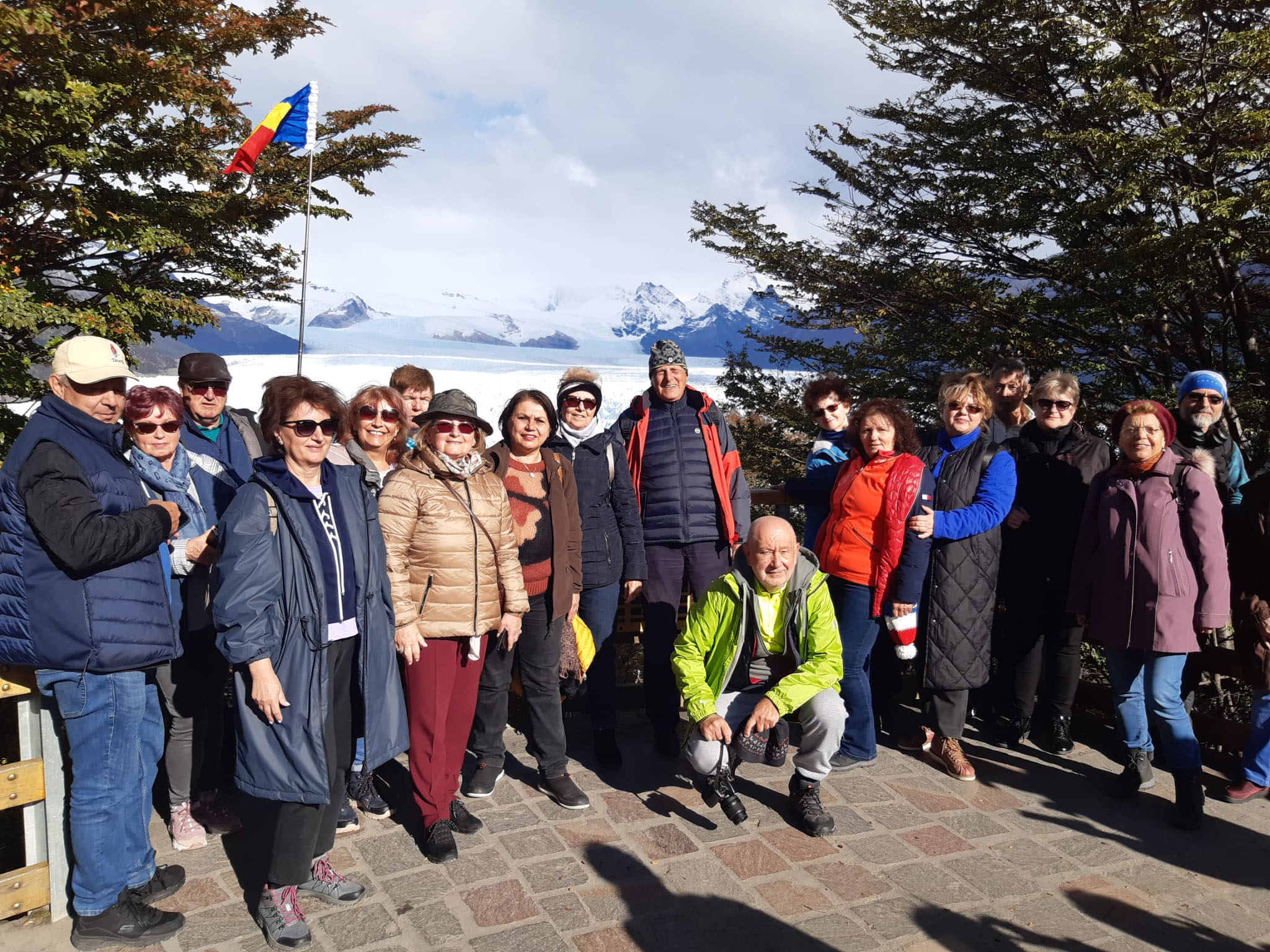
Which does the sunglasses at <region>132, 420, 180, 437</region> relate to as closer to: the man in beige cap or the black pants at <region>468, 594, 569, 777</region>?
the man in beige cap

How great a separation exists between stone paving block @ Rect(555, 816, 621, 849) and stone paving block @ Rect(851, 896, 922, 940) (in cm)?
106

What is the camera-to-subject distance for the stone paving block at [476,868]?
10.7ft

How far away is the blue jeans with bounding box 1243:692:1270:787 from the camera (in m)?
4.00

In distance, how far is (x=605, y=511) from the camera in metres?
4.20

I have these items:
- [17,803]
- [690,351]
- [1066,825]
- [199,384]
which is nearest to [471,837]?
[17,803]

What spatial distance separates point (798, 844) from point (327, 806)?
6.38ft

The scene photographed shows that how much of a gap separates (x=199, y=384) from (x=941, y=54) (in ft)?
29.9

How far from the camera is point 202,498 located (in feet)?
11.3

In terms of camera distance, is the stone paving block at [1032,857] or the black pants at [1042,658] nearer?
the stone paving block at [1032,857]

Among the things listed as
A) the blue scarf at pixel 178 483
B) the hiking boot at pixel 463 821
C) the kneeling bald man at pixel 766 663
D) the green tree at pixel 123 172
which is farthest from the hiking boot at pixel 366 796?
Result: the green tree at pixel 123 172

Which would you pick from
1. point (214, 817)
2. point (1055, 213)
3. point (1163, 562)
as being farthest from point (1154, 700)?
point (1055, 213)

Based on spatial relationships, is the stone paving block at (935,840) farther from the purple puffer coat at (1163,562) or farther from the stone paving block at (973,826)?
the purple puffer coat at (1163,562)

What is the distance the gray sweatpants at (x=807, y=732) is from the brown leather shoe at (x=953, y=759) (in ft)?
3.11

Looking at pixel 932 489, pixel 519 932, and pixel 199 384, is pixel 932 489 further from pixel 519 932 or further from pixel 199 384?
pixel 199 384
